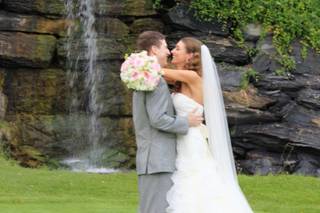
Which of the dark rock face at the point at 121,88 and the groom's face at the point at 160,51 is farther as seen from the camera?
the dark rock face at the point at 121,88

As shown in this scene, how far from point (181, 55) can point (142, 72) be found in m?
0.56

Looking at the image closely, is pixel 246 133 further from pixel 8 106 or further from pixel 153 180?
pixel 153 180

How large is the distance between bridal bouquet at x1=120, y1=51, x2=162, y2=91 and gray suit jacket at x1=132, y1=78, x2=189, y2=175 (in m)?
0.10

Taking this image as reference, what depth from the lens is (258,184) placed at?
14977 millimetres

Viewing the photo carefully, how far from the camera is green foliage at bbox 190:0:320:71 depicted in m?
19.2

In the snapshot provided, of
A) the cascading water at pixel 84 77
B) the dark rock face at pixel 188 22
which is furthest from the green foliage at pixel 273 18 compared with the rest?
the cascading water at pixel 84 77

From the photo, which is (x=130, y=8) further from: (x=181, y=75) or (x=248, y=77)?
(x=181, y=75)

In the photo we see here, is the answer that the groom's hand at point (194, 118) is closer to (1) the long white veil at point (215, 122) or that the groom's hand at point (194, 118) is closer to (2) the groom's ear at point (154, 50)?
(1) the long white veil at point (215, 122)

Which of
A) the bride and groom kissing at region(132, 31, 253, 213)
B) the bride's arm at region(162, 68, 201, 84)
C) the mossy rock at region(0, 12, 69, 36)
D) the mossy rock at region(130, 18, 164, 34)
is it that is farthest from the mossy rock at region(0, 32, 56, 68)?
the bride's arm at region(162, 68, 201, 84)

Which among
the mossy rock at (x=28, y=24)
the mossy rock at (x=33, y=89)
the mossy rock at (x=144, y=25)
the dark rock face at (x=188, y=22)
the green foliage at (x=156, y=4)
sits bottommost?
the mossy rock at (x=33, y=89)

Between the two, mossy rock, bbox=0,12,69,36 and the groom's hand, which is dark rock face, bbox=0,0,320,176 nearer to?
mossy rock, bbox=0,12,69,36

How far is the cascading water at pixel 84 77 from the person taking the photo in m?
19.5

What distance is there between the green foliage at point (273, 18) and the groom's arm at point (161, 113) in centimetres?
1184

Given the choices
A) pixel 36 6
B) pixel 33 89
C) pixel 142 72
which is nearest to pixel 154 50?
pixel 142 72
